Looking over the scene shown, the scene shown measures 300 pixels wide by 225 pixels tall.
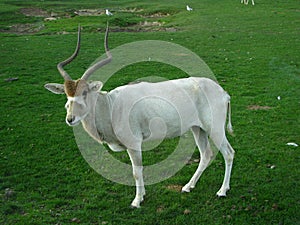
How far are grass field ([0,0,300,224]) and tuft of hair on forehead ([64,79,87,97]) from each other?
5.66 feet

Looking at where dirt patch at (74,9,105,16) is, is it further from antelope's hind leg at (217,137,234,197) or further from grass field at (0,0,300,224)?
antelope's hind leg at (217,137,234,197)

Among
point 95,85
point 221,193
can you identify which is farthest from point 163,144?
point 95,85

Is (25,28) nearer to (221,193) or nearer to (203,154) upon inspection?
(203,154)

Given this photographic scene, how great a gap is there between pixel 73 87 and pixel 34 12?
86.4ft

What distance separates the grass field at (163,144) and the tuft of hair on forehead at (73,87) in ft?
5.66

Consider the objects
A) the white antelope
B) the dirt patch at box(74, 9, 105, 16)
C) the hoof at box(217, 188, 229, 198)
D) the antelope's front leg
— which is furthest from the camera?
the dirt patch at box(74, 9, 105, 16)

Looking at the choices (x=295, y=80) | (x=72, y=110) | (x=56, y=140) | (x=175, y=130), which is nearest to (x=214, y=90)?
(x=175, y=130)

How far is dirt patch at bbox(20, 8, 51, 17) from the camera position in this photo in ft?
93.5

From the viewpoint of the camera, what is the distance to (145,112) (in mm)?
5848

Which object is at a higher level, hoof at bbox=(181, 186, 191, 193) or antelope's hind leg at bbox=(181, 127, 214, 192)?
antelope's hind leg at bbox=(181, 127, 214, 192)

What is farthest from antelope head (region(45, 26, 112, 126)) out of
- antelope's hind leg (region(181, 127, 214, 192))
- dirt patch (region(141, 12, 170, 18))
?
dirt patch (region(141, 12, 170, 18))

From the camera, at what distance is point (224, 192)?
6.10 meters

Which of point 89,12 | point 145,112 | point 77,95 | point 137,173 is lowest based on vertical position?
point 89,12

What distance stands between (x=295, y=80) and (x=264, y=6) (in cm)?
1979
